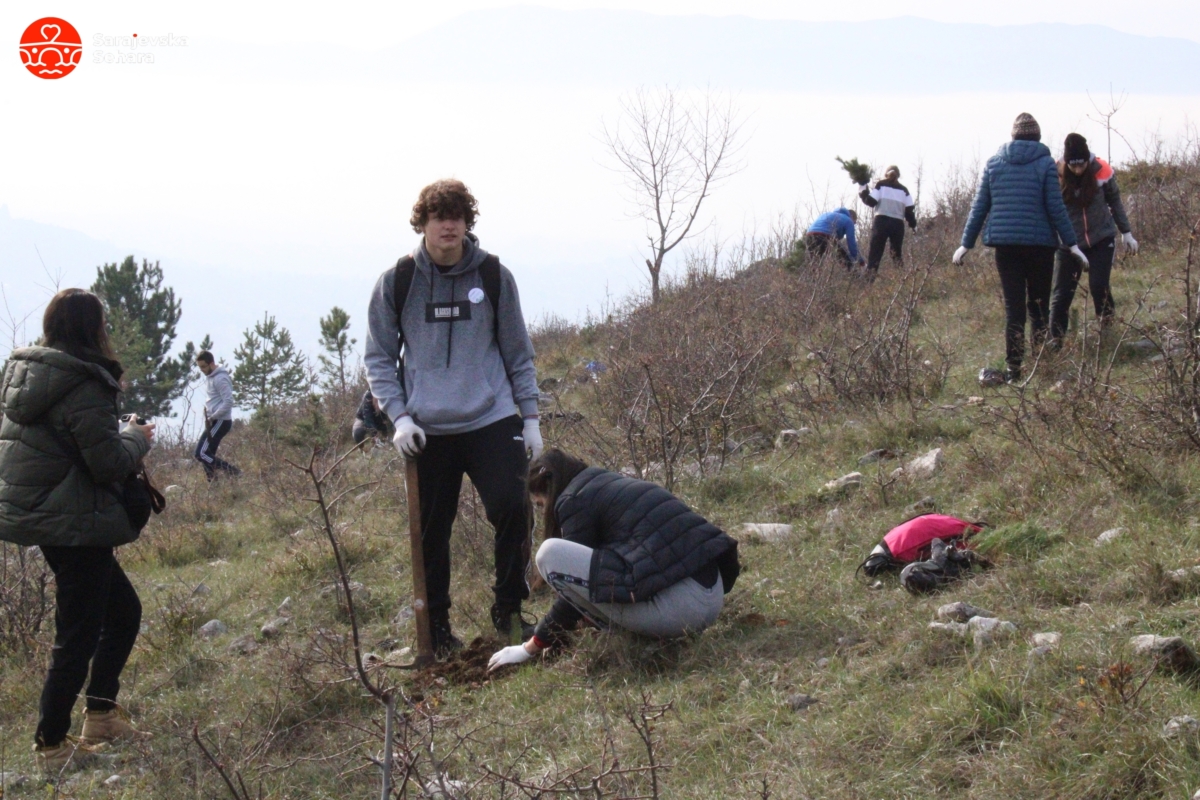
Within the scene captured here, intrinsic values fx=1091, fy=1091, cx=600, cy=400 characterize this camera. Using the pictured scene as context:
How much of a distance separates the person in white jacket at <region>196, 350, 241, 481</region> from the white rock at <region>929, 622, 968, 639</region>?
9382 millimetres

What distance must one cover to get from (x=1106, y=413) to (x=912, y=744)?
2407mm

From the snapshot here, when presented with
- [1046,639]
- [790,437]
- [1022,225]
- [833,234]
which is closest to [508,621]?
[1046,639]

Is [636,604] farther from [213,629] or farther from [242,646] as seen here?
[213,629]

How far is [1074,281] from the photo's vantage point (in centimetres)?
702

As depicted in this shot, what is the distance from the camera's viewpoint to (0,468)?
3.68 meters

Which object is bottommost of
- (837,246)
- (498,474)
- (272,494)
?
(272,494)

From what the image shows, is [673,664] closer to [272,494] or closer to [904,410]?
[904,410]

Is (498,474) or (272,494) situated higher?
(498,474)

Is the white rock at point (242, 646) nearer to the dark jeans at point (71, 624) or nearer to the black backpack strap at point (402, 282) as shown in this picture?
the dark jeans at point (71, 624)

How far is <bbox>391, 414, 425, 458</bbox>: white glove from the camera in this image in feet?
13.4

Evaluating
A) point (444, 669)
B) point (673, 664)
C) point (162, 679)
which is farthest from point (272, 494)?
point (673, 664)

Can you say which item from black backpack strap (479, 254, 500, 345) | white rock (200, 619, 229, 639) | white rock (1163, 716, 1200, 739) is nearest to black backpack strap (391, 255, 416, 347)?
black backpack strap (479, 254, 500, 345)

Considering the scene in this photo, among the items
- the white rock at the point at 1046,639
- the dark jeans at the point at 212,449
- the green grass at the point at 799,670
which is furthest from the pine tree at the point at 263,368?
the white rock at the point at 1046,639

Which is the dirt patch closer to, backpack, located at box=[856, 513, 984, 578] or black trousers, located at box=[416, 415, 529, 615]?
black trousers, located at box=[416, 415, 529, 615]
